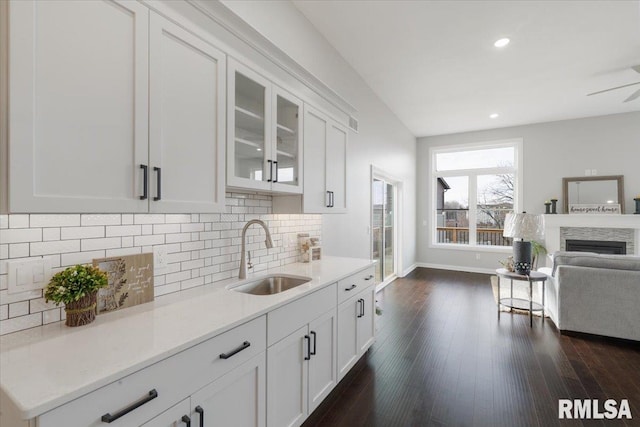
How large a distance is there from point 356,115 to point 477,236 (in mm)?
4896

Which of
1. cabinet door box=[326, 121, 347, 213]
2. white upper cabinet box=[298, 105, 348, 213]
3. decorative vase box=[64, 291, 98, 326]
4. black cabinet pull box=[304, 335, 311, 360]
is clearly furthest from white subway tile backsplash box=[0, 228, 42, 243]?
cabinet door box=[326, 121, 347, 213]

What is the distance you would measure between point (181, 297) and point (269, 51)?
156cm

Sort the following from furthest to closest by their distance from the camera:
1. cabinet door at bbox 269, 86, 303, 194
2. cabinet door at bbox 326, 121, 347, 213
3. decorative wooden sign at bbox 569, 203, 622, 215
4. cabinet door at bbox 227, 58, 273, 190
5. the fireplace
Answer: decorative wooden sign at bbox 569, 203, 622, 215
the fireplace
cabinet door at bbox 326, 121, 347, 213
cabinet door at bbox 269, 86, 303, 194
cabinet door at bbox 227, 58, 273, 190

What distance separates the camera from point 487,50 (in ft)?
11.7

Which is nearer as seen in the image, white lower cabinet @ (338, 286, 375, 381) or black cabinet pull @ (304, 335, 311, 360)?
black cabinet pull @ (304, 335, 311, 360)

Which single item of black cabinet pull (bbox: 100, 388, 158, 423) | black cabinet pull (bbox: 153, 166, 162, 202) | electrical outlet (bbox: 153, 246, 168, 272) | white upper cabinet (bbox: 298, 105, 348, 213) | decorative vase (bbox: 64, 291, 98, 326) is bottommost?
black cabinet pull (bbox: 100, 388, 158, 423)

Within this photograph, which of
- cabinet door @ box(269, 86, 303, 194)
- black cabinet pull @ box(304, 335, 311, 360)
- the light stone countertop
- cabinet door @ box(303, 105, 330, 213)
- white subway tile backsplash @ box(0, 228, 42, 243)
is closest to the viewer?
the light stone countertop

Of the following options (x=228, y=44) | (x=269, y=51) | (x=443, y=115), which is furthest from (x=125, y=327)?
(x=443, y=115)

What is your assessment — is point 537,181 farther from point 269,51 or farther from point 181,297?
point 181,297

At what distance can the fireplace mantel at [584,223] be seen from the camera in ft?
17.5

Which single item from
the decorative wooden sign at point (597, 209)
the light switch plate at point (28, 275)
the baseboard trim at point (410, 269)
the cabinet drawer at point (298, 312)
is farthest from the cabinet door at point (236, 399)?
the decorative wooden sign at point (597, 209)

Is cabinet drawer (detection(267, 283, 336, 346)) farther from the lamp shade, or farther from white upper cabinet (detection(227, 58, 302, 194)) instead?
the lamp shade

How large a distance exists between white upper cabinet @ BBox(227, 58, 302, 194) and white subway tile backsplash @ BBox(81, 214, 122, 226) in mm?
564

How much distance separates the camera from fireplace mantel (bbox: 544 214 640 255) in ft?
17.5
